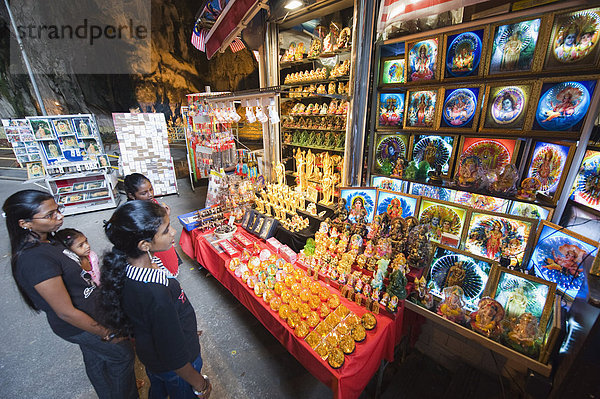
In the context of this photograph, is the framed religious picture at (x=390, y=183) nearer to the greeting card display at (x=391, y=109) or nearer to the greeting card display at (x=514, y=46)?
the greeting card display at (x=391, y=109)

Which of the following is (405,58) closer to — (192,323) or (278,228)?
(278,228)

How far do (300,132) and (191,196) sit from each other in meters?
4.72

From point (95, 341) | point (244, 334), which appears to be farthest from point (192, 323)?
point (244, 334)

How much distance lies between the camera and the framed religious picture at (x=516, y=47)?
6.43 ft

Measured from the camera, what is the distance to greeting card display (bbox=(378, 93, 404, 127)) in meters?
2.89

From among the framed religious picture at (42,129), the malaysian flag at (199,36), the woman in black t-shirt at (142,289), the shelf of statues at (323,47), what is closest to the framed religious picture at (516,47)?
the shelf of statues at (323,47)

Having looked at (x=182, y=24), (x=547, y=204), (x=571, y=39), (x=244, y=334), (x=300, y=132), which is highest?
(x=182, y=24)

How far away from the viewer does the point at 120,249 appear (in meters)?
Answer: 1.20

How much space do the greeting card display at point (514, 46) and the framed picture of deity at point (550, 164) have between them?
73cm

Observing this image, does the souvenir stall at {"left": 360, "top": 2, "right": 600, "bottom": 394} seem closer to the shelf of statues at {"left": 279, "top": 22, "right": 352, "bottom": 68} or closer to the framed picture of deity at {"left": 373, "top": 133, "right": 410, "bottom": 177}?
the framed picture of deity at {"left": 373, "top": 133, "right": 410, "bottom": 177}

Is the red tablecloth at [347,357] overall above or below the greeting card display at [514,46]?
below

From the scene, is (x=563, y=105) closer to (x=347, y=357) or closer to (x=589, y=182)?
(x=589, y=182)

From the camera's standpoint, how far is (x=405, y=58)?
2646 mm

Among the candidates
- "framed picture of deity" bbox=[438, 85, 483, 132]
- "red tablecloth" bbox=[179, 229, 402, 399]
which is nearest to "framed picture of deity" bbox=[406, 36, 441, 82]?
"framed picture of deity" bbox=[438, 85, 483, 132]
